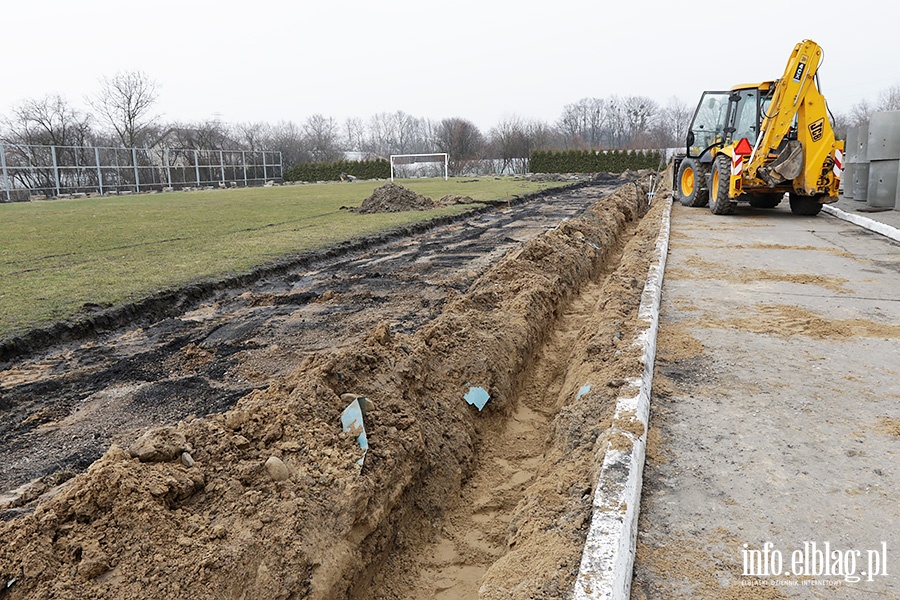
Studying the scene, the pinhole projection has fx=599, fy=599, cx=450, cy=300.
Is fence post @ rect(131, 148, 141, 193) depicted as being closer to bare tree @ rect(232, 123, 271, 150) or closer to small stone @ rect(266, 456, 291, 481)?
bare tree @ rect(232, 123, 271, 150)

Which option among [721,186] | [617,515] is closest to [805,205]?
[721,186]

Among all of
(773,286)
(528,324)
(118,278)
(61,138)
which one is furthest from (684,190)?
(61,138)

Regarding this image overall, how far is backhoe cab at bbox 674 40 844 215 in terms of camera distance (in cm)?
1197

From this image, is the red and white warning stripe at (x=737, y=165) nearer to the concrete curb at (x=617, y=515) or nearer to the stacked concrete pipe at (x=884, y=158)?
the stacked concrete pipe at (x=884, y=158)

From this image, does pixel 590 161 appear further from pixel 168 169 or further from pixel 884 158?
pixel 884 158

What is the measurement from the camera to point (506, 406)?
14.6 ft

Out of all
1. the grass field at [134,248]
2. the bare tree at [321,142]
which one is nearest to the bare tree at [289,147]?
the bare tree at [321,142]

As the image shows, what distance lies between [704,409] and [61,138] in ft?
170

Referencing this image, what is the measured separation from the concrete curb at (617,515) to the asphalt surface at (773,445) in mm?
105

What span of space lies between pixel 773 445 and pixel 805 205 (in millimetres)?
13286

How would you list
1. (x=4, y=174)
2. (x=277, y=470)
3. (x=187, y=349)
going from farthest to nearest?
(x=4, y=174) → (x=187, y=349) → (x=277, y=470)

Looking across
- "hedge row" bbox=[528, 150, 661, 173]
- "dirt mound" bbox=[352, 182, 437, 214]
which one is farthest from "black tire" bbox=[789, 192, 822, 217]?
"hedge row" bbox=[528, 150, 661, 173]

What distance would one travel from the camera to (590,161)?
52562mm

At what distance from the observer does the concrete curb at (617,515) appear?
2131 mm
